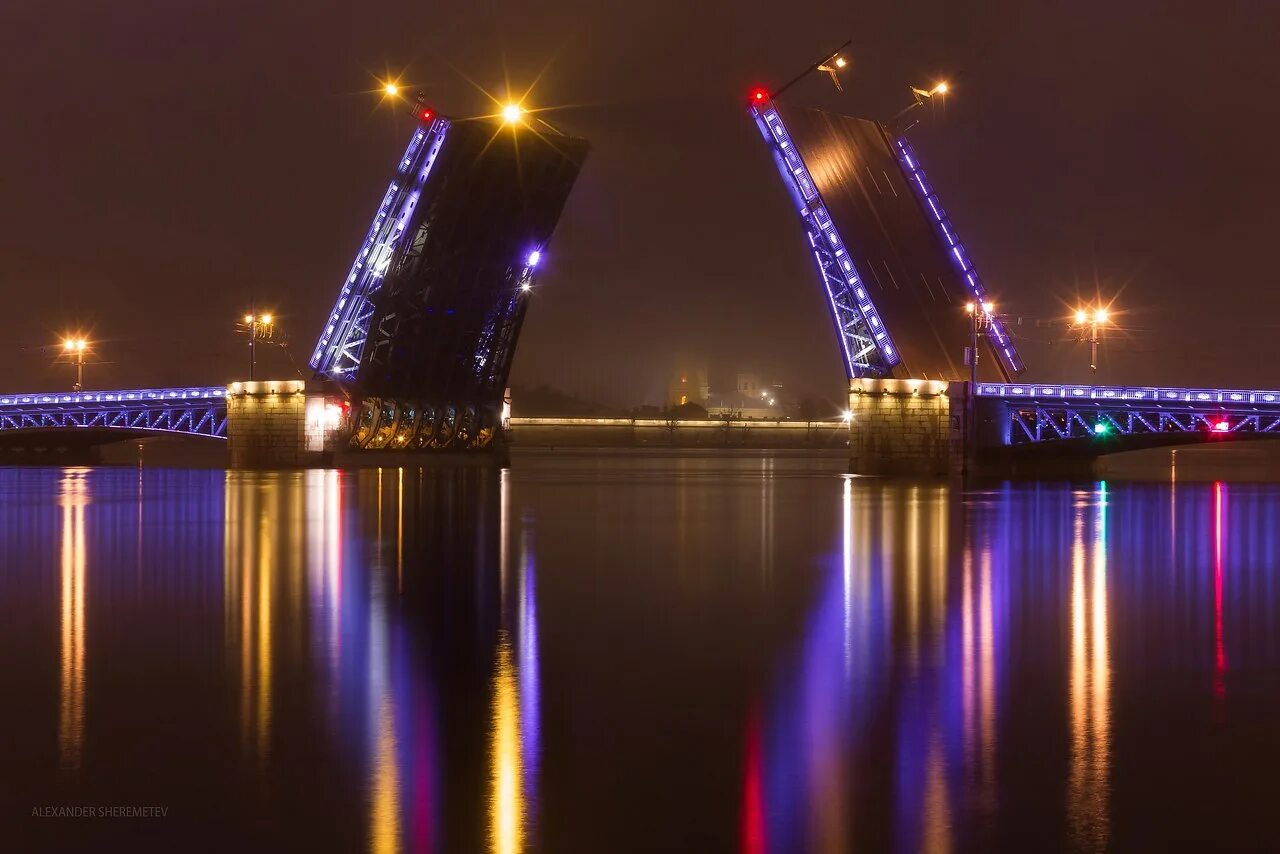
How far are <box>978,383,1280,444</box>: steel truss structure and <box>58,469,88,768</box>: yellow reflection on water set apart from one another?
43994 mm

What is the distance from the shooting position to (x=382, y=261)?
5409 centimetres

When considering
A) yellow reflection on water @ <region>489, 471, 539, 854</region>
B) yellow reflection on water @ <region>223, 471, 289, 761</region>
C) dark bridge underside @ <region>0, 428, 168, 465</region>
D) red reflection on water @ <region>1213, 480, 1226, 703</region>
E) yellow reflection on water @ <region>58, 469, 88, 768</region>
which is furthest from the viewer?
dark bridge underside @ <region>0, 428, 168, 465</region>

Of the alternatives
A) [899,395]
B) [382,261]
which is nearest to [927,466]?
[899,395]

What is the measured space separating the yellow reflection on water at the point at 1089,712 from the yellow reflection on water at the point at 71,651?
4.53 m

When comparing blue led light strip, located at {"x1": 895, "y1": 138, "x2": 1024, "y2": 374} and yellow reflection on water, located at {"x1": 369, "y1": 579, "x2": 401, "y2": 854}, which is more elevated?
blue led light strip, located at {"x1": 895, "y1": 138, "x2": 1024, "y2": 374}

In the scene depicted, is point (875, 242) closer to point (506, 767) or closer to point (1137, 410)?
point (1137, 410)

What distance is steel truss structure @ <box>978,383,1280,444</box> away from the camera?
5594 cm

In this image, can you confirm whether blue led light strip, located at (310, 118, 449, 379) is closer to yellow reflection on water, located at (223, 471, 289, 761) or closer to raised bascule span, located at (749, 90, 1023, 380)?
raised bascule span, located at (749, 90, 1023, 380)

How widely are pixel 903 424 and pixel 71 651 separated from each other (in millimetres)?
50034

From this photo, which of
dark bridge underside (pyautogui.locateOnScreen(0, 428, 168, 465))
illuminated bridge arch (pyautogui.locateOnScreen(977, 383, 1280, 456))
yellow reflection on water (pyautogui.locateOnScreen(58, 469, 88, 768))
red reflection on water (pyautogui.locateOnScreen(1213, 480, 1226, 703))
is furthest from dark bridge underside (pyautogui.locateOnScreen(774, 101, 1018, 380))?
dark bridge underside (pyautogui.locateOnScreen(0, 428, 168, 465))

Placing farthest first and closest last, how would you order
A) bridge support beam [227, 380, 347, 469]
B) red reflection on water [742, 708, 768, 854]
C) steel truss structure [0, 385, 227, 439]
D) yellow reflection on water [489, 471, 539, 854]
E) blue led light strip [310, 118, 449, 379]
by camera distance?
steel truss structure [0, 385, 227, 439], bridge support beam [227, 380, 347, 469], blue led light strip [310, 118, 449, 379], yellow reflection on water [489, 471, 539, 854], red reflection on water [742, 708, 768, 854]

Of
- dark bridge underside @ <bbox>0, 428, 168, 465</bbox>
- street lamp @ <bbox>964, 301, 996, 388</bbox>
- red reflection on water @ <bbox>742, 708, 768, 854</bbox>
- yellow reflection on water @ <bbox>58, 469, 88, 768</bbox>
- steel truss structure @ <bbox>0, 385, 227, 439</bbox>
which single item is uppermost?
street lamp @ <bbox>964, 301, 996, 388</bbox>

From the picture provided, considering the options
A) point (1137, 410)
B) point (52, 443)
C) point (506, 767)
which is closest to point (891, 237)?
point (1137, 410)

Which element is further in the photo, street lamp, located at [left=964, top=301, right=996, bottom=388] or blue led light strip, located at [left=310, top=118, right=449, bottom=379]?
street lamp, located at [left=964, top=301, right=996, bottom=388]
